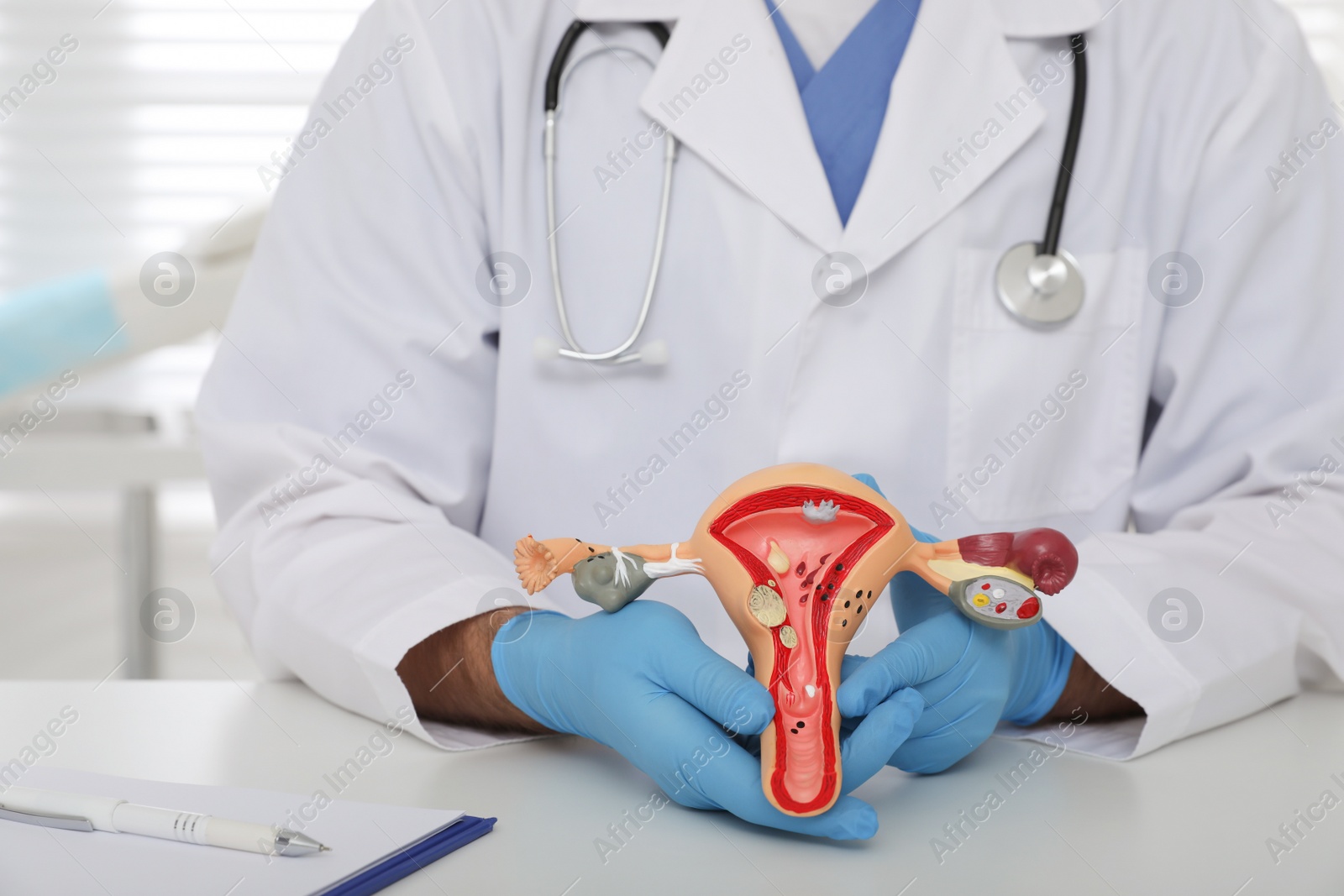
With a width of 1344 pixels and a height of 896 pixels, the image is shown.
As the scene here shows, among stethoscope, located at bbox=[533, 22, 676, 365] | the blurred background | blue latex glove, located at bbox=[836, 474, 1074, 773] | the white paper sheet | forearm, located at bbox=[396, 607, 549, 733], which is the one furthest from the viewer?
the blurred background

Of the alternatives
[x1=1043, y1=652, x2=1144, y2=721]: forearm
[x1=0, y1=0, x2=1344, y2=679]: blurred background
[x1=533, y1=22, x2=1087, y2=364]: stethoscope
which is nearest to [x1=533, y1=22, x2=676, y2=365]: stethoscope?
[x1=533, y1=22, x2=1087, y2=364]: stethoscope

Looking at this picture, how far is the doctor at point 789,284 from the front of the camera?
0.95 m

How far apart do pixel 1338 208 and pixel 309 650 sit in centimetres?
104

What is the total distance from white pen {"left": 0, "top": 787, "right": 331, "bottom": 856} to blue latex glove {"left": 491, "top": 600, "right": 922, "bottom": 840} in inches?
7.1

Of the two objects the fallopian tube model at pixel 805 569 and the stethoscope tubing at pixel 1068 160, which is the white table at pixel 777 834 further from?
the stethoscope tubing at pixel 1068 160

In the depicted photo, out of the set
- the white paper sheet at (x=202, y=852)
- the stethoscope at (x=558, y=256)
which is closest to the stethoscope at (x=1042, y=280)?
the stethoscope at (x=558, y=256)

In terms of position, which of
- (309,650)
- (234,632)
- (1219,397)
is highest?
(1219,397)

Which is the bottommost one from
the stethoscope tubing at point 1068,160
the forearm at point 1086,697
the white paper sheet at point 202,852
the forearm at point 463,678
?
the forearm at point 1086,697

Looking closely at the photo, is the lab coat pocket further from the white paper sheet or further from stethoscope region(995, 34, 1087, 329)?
the white paper sheet

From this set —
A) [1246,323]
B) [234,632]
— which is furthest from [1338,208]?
[234,632]

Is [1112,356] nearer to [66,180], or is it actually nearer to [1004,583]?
[1004,583]

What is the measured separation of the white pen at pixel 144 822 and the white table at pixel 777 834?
21mm

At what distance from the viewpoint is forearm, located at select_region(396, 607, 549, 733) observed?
749mm

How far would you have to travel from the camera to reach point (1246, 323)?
1008 millimetres
